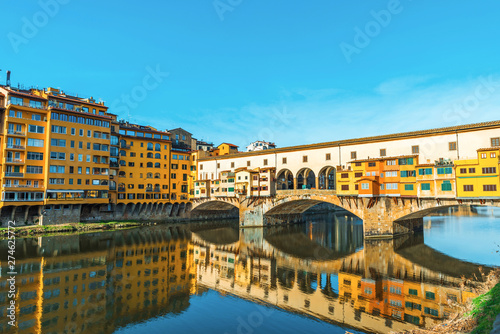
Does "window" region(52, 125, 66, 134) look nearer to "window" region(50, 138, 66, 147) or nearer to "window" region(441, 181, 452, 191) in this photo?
"window" region(50, 138, 66, 147)

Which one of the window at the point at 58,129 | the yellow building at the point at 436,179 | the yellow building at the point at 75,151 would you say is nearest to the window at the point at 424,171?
the yellow building at the point at 436,179

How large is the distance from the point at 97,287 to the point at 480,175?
138 feet

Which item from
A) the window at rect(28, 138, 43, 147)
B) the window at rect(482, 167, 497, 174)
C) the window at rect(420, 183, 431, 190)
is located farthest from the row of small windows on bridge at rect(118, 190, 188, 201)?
the window at rect(482, 167, 497, 174)

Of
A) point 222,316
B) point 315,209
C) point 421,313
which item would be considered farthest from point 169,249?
point 315,209

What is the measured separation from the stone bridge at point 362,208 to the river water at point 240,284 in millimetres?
2924

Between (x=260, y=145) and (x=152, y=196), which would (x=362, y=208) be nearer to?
(x=152, y=196)

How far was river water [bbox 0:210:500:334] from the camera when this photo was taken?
18094 millimetres

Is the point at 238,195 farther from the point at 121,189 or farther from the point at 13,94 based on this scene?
the point at 13,94

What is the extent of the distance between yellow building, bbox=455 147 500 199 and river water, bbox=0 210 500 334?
7.03 m

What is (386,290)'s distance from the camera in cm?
2334

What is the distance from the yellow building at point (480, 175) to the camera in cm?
3372

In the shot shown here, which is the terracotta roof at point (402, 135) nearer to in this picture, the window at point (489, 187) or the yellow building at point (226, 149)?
the window at point (489, 187)

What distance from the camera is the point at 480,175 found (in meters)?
34.6

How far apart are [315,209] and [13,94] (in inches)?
3363
